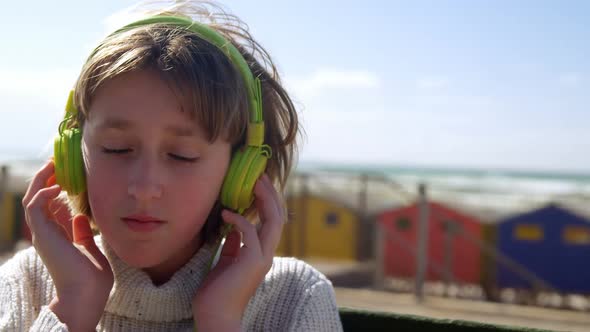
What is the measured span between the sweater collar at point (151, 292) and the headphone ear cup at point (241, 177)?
0.18m

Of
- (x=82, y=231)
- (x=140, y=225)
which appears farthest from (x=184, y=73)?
(x=82, y=231)

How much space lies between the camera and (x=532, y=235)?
10.1 metres

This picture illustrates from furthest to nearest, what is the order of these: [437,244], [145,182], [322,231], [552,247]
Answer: [322,231] → [437,244] → [552,247] → [145,182]

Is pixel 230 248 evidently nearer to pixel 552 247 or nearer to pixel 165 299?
pixel 165 299

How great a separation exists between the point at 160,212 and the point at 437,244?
9558mm

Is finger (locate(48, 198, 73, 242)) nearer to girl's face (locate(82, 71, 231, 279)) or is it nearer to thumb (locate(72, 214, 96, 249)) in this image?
thumb (locate(72, 214, 96, 249))

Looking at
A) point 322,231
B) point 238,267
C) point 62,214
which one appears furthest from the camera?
point 322,231

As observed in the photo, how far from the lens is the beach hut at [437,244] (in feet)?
33.9

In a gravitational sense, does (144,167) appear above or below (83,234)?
above

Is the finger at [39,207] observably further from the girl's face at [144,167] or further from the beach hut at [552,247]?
the beach hut at [552,247]

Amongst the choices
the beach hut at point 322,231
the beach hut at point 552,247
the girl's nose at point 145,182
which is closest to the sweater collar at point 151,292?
the girl's nose at point 145,182

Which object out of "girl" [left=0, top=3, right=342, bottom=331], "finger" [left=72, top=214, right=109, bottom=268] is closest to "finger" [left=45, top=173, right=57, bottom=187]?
"girl" [left=0, top=3, right=342, bottom=331]

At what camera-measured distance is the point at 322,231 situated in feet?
36.4

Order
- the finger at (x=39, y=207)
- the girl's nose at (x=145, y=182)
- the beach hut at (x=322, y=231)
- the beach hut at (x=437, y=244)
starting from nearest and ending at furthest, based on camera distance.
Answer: the girl's nose at (x=145, y=182) → the finger at (x=39, y=207) → the beach hut at (x=437, y=244) → the beach hut at (x=322, y=231)
